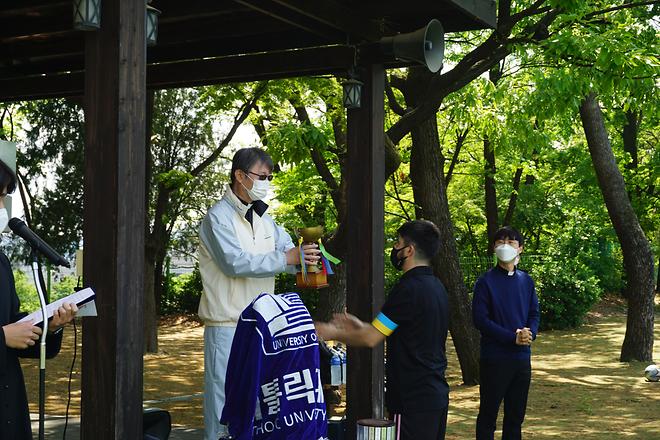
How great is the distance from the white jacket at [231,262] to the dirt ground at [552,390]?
4527 mm

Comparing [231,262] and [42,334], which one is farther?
[231,262]

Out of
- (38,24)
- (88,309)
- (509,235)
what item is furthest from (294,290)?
(88,309)

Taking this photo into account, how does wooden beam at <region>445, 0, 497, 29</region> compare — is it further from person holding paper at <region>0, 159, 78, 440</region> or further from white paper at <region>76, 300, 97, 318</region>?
person holding paper at <region>0, 159, 78, 440</region>

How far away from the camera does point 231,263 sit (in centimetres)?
512

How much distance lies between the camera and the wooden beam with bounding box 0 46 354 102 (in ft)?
23.8

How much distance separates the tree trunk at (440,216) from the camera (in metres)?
12.3

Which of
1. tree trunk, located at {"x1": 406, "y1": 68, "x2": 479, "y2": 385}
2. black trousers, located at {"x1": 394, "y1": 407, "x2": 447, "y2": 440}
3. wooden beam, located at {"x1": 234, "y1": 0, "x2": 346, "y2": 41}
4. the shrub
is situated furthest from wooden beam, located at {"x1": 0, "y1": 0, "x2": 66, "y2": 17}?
the shrub

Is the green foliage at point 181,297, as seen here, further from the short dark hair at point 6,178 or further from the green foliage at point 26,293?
the short dark hair at point 6,178

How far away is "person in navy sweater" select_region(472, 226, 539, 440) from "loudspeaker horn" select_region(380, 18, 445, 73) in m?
1.45

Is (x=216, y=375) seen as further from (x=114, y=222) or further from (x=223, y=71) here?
(x=223, y=71)

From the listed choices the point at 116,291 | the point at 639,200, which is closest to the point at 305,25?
the point at 116,291

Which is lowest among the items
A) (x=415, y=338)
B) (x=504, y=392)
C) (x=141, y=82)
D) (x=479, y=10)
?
(x=504, y=392)

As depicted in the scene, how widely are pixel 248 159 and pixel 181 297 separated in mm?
21199

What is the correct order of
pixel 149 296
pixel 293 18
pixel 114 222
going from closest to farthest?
pixel 114 222 < pixel 293 18 < pixel 149 296
